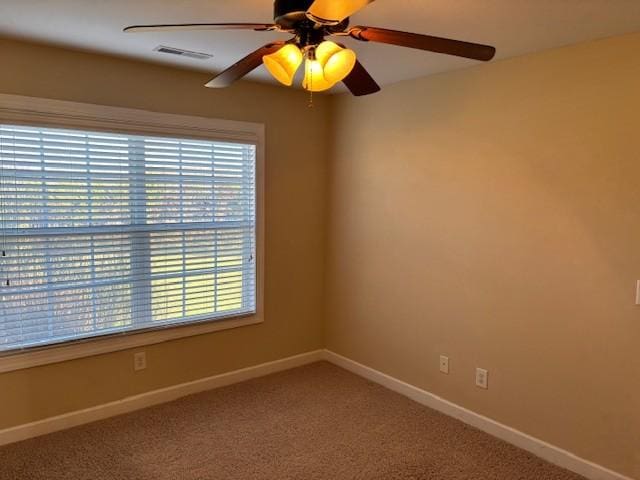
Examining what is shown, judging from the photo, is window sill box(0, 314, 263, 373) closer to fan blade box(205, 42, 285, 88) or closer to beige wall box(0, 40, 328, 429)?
beige wall box(0, 40, 328, 429)

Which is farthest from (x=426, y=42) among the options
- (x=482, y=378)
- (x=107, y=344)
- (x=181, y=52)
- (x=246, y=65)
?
(x=107, y=344)

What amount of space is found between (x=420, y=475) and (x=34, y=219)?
2.55m

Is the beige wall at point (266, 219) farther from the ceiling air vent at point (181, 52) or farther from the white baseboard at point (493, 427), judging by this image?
the white baseboard at point (493, 427)

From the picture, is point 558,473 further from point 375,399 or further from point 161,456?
point 161,456

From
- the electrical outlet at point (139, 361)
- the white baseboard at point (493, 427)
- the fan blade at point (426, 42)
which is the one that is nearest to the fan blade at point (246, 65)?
the fan blade at point (426, 42)

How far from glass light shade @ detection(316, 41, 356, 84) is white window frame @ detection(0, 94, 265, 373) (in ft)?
5.55

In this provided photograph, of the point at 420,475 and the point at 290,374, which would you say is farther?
the point at 290,374

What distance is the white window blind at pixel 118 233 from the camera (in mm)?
2664

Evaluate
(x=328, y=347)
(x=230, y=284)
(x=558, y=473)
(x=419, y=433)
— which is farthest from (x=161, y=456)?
(x=558, y=473)

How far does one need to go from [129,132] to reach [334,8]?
6.80 ft

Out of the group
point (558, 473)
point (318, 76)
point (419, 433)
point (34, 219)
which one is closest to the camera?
point (318, 76)

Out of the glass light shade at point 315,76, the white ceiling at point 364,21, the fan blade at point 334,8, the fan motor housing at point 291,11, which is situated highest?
the white ceiling at point 364,21

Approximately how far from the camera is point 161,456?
2605mm

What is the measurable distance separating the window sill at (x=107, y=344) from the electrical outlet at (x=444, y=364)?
4.69ft
